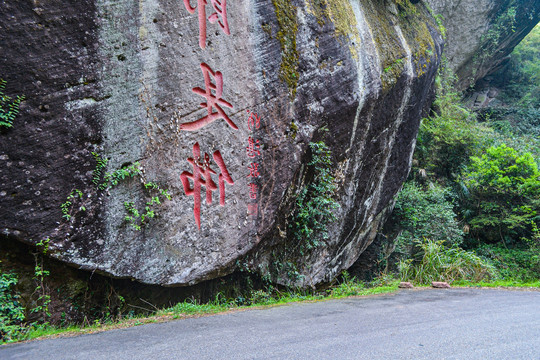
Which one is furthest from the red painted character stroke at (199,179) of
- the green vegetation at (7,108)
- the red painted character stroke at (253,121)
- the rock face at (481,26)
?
the rock face at (481,26)

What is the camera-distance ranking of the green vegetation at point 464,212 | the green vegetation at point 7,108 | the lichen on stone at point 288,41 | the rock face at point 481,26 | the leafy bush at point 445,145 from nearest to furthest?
the green vegetation at point 7,108 < the lichen on stone at point 288,41 < the green vegetation at point 464,212 < the leafy bush at point 445,145 < the rock face at point 481,26

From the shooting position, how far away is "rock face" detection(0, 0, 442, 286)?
122 inches

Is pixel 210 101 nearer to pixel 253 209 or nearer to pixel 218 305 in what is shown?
pixel 253 209

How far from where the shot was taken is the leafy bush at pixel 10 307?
298 centimetres

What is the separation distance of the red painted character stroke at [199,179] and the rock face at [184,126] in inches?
0.6

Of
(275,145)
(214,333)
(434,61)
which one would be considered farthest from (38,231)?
(434,61)

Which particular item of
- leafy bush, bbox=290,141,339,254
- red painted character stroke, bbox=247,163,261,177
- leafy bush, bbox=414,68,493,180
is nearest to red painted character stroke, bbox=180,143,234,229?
red painted character stroke, bbox=247,163,261,177

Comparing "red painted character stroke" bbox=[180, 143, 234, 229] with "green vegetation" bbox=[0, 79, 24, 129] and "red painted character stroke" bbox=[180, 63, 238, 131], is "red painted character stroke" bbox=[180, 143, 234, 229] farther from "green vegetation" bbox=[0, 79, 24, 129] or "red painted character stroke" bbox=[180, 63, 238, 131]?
"green vegetation" bbox=[0, 79, 24, 129]

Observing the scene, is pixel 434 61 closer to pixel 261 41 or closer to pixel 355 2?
pixel 355 2

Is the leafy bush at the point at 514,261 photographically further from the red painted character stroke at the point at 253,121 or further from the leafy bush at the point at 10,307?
the leafy bush at the point at 10,307

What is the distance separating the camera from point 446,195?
9250 mm

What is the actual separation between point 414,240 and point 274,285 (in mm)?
4400

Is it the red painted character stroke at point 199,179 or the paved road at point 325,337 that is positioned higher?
the red painted character stroke at point 199,179

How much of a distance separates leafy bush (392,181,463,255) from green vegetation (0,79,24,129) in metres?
8.07
